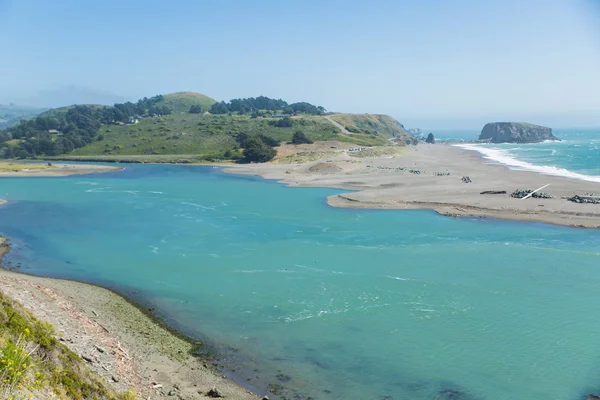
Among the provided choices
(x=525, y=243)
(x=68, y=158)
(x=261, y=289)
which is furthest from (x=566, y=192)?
(x=68, y=158)

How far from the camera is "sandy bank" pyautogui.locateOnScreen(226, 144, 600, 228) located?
169ft

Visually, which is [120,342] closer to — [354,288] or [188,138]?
[354,288]

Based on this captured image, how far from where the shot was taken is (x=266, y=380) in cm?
1988

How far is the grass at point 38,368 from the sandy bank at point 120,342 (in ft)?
7.33

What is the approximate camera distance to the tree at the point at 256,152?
119 m

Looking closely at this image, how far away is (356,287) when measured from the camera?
30781mm

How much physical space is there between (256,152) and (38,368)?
349 ft

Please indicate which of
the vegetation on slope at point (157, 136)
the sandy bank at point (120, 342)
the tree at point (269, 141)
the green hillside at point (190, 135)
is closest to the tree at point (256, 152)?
Result: the vegetation on slope at point (157, 136)

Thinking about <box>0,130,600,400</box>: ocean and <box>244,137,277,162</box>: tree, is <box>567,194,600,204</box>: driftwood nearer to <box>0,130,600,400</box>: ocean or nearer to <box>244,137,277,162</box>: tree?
<box>0,130,600,400</box>: ocean

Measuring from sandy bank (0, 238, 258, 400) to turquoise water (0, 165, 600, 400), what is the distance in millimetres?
1522

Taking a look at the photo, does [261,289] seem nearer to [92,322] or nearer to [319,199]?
[92,322]

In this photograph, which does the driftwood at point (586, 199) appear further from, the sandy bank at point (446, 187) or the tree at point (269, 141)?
the tree at point (269, 141)

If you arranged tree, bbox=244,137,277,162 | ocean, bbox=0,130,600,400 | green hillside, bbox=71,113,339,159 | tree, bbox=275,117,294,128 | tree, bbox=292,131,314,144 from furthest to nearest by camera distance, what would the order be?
tree, bbox=275,117,294,128
green hillside, bbox=71,113,339,159
tree, bbox=292,131,314,144
tree, bbox=244,137,277,162
ocean, bbox=0,130,600,400

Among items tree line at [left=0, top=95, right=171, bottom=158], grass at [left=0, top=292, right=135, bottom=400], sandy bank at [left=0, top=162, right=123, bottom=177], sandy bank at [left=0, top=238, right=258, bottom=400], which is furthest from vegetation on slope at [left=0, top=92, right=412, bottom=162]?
grass at [left=0, top=292, right=135, bottom=400]
